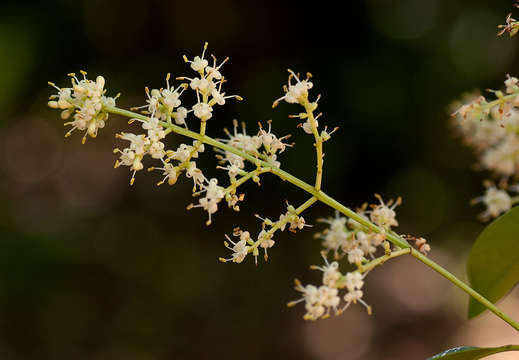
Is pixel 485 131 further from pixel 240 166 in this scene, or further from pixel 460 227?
pixel 460 227

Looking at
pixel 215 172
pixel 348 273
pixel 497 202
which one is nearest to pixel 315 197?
pixel 348 273

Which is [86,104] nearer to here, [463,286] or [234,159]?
[234,159]

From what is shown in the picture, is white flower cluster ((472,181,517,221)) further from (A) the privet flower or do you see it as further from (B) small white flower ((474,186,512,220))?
(A) the privet flower

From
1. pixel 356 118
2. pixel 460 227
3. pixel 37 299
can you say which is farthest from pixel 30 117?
pixel 460 227

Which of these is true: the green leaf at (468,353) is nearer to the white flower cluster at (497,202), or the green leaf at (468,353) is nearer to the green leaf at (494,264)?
the green leaf at (494,264)

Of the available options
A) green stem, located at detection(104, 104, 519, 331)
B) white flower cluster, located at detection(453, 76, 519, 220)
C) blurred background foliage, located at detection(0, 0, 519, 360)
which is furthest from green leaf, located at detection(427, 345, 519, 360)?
blurred background foliage, located at detection(0, 0, 519, 360)

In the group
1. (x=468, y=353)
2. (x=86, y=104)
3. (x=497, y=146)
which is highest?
(x=497, y=146)
